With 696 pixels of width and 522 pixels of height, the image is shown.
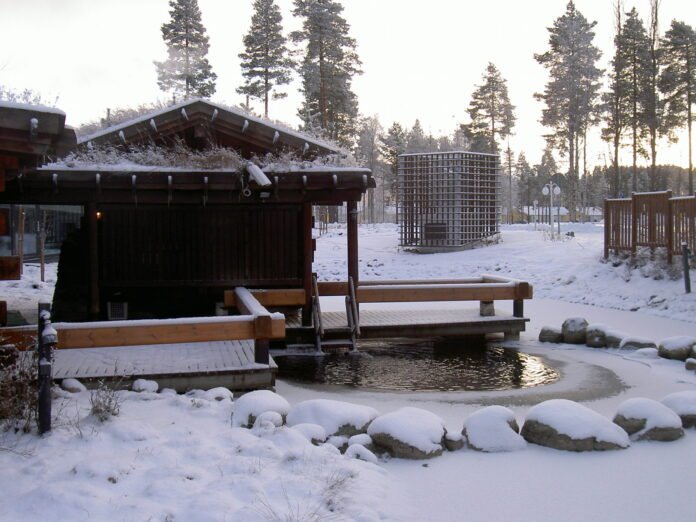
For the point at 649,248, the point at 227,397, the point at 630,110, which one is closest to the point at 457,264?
the point at 649,248

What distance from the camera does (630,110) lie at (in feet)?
139

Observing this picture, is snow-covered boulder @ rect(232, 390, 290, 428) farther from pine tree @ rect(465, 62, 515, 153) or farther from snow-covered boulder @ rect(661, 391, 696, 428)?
pine tree @ rect(465, 62, 515, 153)

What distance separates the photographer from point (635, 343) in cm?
1168

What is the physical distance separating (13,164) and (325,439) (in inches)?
154

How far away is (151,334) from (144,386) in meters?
0.64

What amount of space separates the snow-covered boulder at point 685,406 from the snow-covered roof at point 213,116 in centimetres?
755

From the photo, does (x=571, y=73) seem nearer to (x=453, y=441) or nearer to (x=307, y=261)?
(x=307, y=261)

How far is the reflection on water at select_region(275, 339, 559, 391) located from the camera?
9.49 metres

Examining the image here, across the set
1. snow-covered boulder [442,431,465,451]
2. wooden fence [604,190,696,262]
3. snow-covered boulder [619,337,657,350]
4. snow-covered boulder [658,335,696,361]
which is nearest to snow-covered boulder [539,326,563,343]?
snow-covered boulder [619,337,657,350]

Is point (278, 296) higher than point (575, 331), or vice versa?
point (278, 296)

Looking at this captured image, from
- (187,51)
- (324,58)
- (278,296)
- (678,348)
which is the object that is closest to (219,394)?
(278,296)

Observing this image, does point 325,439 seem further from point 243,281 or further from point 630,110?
point 630,110

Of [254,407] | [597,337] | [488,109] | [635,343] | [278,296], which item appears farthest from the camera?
[488,109]

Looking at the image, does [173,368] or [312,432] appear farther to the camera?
[173,368]
